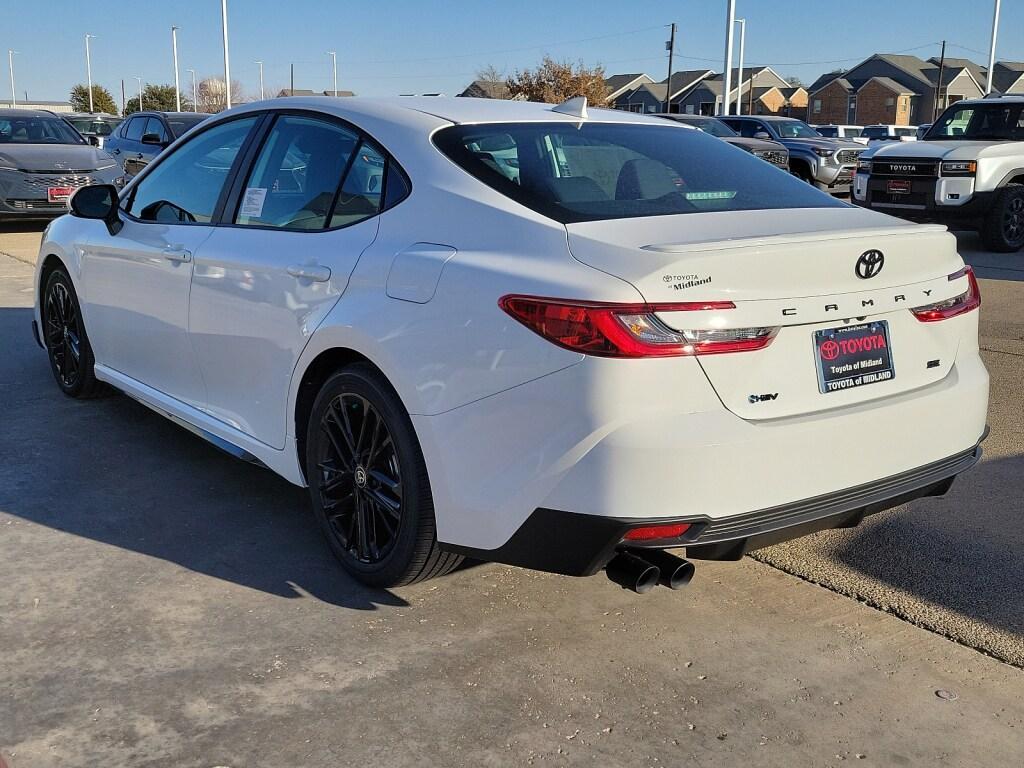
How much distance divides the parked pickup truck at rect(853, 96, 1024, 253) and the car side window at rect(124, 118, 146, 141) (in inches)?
476

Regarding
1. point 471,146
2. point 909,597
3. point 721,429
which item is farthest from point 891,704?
point 471,146

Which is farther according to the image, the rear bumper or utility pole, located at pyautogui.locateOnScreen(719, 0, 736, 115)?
utility pole, located at pyautogui.locateOnScreen(719, 0, 736, 115)

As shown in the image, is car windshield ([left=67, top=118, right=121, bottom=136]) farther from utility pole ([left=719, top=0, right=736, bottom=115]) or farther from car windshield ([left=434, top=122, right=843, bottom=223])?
car windshield ([left=434, top=122, right=843, bottom=223])

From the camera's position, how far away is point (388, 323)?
3.18m

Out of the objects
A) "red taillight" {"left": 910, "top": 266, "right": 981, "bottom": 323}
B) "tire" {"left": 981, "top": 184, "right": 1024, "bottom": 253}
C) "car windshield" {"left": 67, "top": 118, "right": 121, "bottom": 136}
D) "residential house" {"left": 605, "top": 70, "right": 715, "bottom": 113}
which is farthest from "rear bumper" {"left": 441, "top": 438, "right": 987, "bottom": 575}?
"residential house" {"left": 605, "top": 70, "right": 715, "bottom": 113}

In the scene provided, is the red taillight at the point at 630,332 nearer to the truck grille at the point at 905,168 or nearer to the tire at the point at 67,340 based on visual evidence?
the tire at the point at 67,340

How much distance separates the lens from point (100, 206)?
16.5ft

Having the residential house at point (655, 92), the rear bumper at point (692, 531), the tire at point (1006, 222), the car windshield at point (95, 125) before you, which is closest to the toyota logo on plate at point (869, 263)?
the rear bumper at point (692, 531)

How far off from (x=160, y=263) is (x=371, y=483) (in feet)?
5.45

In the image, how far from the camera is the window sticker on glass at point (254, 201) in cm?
405

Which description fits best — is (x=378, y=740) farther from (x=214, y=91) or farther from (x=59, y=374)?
(x=214, y=91)

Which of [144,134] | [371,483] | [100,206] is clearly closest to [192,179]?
[100,206]

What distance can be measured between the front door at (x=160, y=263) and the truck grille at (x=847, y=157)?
18.3 meters

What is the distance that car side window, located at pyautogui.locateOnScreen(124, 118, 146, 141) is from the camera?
61.2 ft
